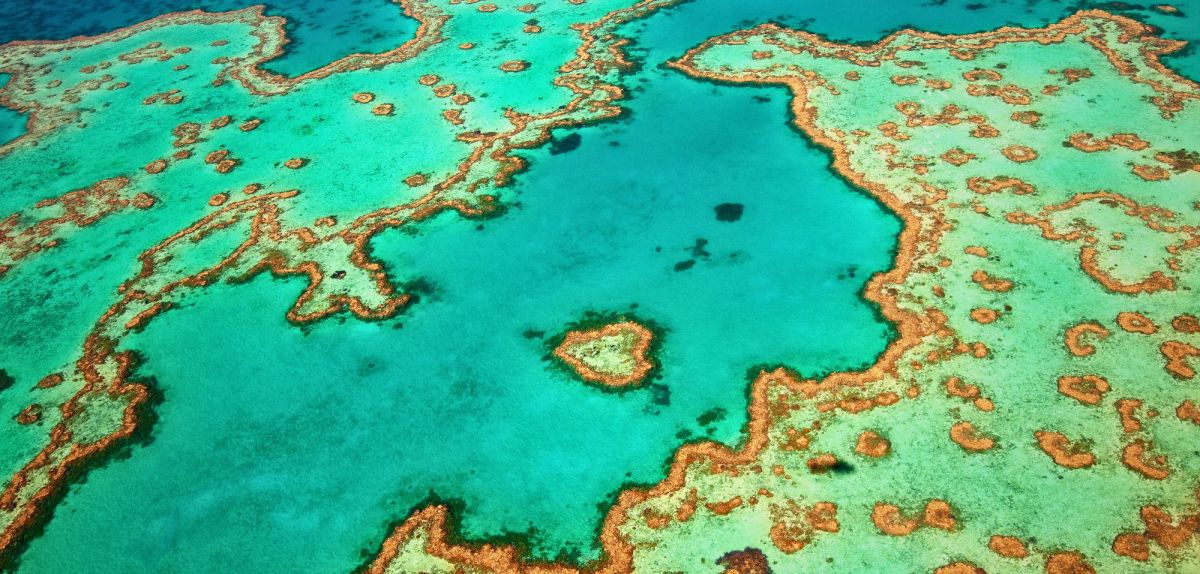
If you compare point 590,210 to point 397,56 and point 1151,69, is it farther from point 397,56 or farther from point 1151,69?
point 1151,69

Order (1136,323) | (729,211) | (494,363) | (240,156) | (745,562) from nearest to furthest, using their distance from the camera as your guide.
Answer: (745,562), (1136,323), (494,363), (729,211), (240,156)

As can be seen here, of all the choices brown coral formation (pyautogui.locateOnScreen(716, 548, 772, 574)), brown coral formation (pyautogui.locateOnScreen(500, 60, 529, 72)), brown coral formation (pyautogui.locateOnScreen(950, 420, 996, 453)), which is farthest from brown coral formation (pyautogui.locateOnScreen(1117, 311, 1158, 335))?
brown coral formation (pyautogui.locateOnScreen(500, 60, 529, 72))

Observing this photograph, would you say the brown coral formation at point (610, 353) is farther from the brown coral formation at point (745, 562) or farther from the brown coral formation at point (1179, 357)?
the brown coral formation at point (1179, 357)

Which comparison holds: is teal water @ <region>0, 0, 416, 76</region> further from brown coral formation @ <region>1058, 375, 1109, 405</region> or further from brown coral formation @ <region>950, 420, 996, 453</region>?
brown coral formation @ <region>1058, 375, 1109, 405</region>

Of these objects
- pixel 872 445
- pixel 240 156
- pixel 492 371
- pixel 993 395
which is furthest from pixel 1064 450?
pixel 240 156

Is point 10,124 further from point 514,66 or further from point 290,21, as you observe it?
point 514,66

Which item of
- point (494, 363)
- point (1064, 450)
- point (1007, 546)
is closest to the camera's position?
point (1007, 546)
